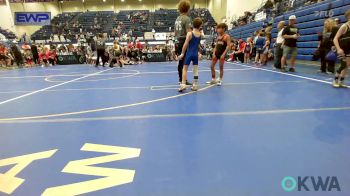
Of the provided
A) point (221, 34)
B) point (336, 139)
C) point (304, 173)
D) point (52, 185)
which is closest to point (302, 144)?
point (336, 139)

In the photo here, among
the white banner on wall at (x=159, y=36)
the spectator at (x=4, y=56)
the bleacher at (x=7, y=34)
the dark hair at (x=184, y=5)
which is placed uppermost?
the bleacher at (x=7, y=34)

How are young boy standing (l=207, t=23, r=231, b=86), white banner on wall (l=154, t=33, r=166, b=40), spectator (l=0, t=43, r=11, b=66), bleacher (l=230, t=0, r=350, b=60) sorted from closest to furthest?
1. young boy standing (l=207, t=23, r=231, b=86)
2. bleacher (l=230, t=0, r=350, b=60)
3. spectator (l=0, t=43, r=11, b=66)
4. white banner on wall (l=154, t=33, r=166, b=40)

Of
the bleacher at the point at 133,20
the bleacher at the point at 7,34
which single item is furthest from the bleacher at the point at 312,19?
the bleacher at the point at 7,34

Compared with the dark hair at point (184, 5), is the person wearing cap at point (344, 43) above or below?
below

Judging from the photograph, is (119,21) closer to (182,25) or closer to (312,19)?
Result: (312,19)

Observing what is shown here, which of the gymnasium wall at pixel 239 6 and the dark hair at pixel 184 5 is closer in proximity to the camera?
the dark hair at pixel 184 5

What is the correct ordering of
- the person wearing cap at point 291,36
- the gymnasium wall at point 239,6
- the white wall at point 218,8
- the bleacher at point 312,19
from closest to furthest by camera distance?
the person wearing cap at point 291,36, the bleacher at point 312,19, the gymnasium wall at point 239,6, the white wall at point 218,8

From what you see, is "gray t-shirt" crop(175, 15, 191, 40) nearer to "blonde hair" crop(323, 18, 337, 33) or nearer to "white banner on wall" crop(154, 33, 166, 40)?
"blonde hair" crop(323, 18, 337, 33)

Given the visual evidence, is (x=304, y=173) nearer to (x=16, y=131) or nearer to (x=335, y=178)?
(x=335, y=178)

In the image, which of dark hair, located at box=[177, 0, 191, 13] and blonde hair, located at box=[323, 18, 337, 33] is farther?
blonde hair, located at box=[323, 18, 337, 33]

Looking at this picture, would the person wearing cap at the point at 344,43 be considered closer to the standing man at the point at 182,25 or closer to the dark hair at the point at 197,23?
the dark hair at the point at 197,23

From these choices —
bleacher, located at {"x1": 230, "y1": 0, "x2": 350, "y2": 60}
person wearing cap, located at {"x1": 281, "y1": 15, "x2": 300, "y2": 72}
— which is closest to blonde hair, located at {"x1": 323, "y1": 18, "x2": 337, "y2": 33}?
person wearing cap, located at {"x1": 281, "y1": 15, "x2": 300, "y2": 72}

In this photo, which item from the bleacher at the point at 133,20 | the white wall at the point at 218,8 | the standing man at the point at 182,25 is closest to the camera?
the standing man at the point at 182,25

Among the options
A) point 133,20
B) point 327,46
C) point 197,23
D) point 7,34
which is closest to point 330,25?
point 327,46
